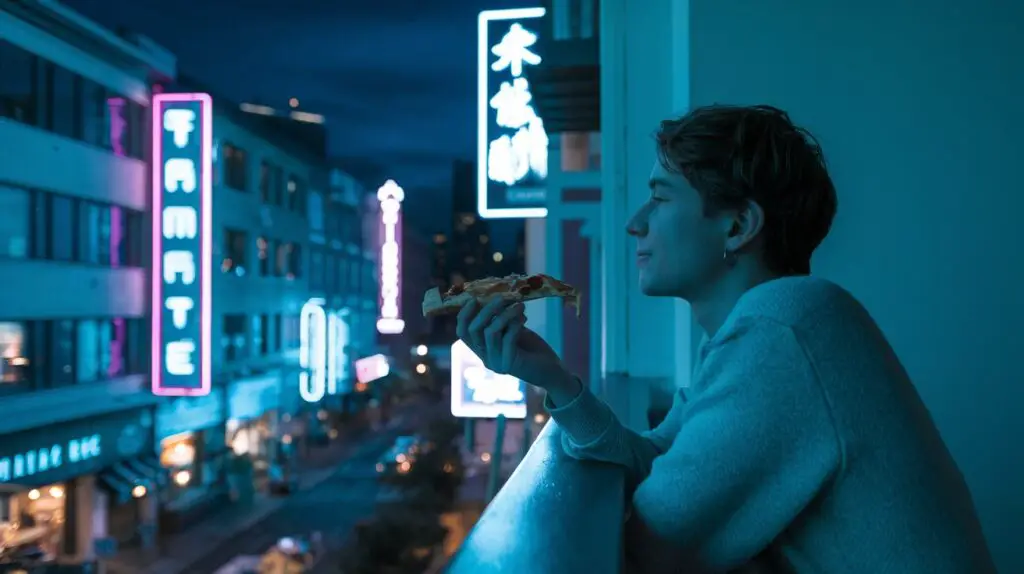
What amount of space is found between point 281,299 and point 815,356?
16.7m

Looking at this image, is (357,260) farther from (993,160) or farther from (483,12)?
(993,160)

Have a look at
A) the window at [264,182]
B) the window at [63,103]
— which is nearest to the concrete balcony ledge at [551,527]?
the window at [63,103]

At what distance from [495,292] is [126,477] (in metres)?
11.2

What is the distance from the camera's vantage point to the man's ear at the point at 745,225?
0.95 meters

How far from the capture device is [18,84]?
352 inches

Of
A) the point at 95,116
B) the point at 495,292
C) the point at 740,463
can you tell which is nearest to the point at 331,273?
the point at 95,116

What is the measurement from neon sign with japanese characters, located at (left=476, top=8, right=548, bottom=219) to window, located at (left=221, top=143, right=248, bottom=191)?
8.02 m

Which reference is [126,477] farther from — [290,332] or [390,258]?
[390,258]

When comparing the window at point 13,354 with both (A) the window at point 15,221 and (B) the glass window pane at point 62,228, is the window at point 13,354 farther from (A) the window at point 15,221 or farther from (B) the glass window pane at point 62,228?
(B) the glass window pane at point 62,228

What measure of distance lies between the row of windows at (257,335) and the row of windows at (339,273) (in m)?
2.04

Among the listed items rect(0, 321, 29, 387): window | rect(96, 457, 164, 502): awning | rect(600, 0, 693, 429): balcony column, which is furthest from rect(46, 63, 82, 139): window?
rect(600, 0, 693, 429): balcony column

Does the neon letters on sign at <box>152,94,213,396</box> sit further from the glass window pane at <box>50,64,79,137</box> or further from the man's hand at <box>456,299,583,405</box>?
the man's hand at <box>456,299,583,405</box>

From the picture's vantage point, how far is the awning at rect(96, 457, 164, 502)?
1034cm

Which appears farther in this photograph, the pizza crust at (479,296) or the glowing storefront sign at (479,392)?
the glowing storefront sign at (479,392)
